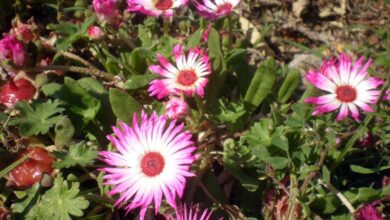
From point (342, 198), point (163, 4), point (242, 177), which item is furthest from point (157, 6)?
point (342, 198)

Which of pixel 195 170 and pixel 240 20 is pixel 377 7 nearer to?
pixel 240 20

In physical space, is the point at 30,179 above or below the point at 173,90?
below

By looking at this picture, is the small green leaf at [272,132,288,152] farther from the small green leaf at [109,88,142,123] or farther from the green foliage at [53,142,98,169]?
the green foliage at [53,142,98,169]

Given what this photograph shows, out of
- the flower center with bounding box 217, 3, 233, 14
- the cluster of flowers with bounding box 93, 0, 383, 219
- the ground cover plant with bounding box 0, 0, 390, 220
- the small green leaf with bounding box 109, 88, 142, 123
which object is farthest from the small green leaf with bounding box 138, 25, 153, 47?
the small green leaf with bounding box 109, 88, 142, 123

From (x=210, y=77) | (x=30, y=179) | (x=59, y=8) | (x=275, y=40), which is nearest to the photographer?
(x=30, y=179)

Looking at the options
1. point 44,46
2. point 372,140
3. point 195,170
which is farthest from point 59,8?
point 372,140

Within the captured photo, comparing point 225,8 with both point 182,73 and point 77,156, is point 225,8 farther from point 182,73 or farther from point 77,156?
point 77,156

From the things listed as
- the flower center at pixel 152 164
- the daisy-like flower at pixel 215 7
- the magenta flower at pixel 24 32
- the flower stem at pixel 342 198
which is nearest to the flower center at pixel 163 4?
the daisy-like flower at pixel 215 7
